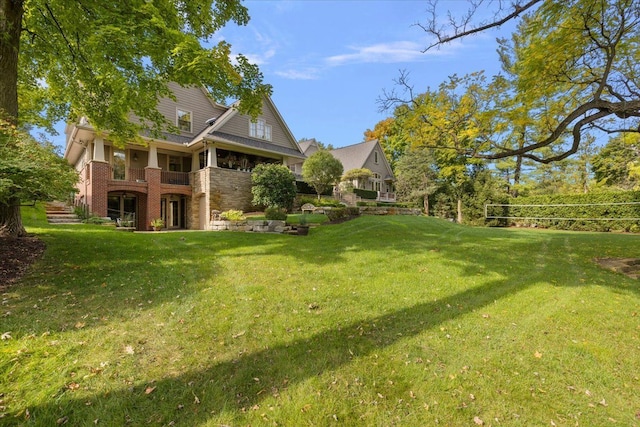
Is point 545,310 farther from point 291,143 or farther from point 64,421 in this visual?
point 291,143

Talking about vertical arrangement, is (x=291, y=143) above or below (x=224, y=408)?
above

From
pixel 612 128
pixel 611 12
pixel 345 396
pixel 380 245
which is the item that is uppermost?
pixel 611 12

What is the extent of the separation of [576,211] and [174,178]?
78.9 ft

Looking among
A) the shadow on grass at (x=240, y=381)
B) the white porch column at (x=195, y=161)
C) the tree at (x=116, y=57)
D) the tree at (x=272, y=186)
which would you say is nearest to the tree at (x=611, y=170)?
the tree at (x=272, y=186)

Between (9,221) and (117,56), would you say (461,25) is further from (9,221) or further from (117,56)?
(9,221)

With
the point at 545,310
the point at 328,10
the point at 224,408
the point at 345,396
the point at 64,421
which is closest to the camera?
the point at 64,421

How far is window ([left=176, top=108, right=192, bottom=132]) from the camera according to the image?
17.3 meters

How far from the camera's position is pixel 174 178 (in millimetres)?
17109

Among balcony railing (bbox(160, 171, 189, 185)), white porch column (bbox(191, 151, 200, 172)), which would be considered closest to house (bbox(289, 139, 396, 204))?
white porch column (bbox(191, 151, 200, 172))

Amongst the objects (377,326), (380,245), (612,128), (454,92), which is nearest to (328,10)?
(454,92)

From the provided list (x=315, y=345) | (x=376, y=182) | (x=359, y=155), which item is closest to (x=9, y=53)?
(x=315, y=345)

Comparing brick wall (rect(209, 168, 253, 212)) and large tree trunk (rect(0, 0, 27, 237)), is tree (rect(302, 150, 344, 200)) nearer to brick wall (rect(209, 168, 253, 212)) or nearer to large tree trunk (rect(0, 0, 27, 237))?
brick wall (rect(209, 168, 253, 212))

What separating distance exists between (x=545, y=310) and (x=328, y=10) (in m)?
9.44

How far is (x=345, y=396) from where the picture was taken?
2.40m
